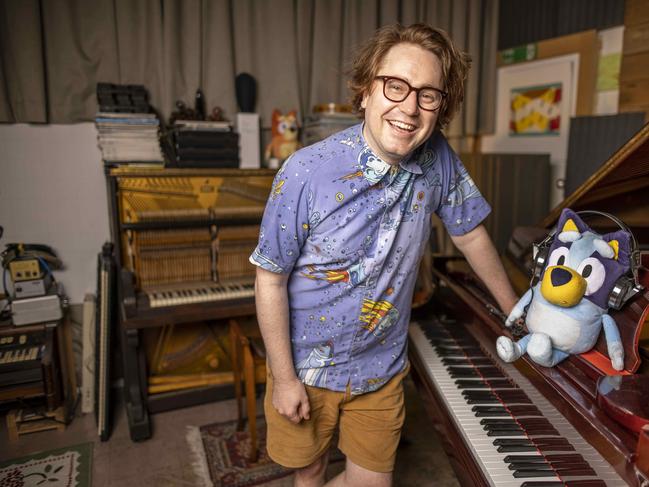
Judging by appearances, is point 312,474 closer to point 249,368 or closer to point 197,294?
point 249,368

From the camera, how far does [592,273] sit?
1.07 metres

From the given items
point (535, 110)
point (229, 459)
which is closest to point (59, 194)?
point (229, 459)

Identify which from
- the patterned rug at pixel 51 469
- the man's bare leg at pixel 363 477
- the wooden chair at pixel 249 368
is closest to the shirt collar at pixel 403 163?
the man's bare leg at pixel 363 477

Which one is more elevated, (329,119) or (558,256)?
(329,119)

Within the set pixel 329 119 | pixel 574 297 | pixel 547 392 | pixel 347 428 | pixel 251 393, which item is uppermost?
pixel 329 119

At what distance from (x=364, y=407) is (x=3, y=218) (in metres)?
2.05

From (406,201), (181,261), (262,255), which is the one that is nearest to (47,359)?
(181,261)

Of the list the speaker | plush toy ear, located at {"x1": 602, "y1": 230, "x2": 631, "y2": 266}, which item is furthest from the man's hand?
the speaker

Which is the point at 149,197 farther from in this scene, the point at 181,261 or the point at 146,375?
the point at 146,375

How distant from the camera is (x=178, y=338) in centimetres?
268

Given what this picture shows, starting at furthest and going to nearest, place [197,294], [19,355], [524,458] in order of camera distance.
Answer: [197,294] → [19,355] → [524,458]

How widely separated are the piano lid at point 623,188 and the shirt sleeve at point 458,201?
30 cm

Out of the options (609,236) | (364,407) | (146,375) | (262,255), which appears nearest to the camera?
(609,236)

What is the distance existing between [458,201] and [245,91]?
1641 millimetres
